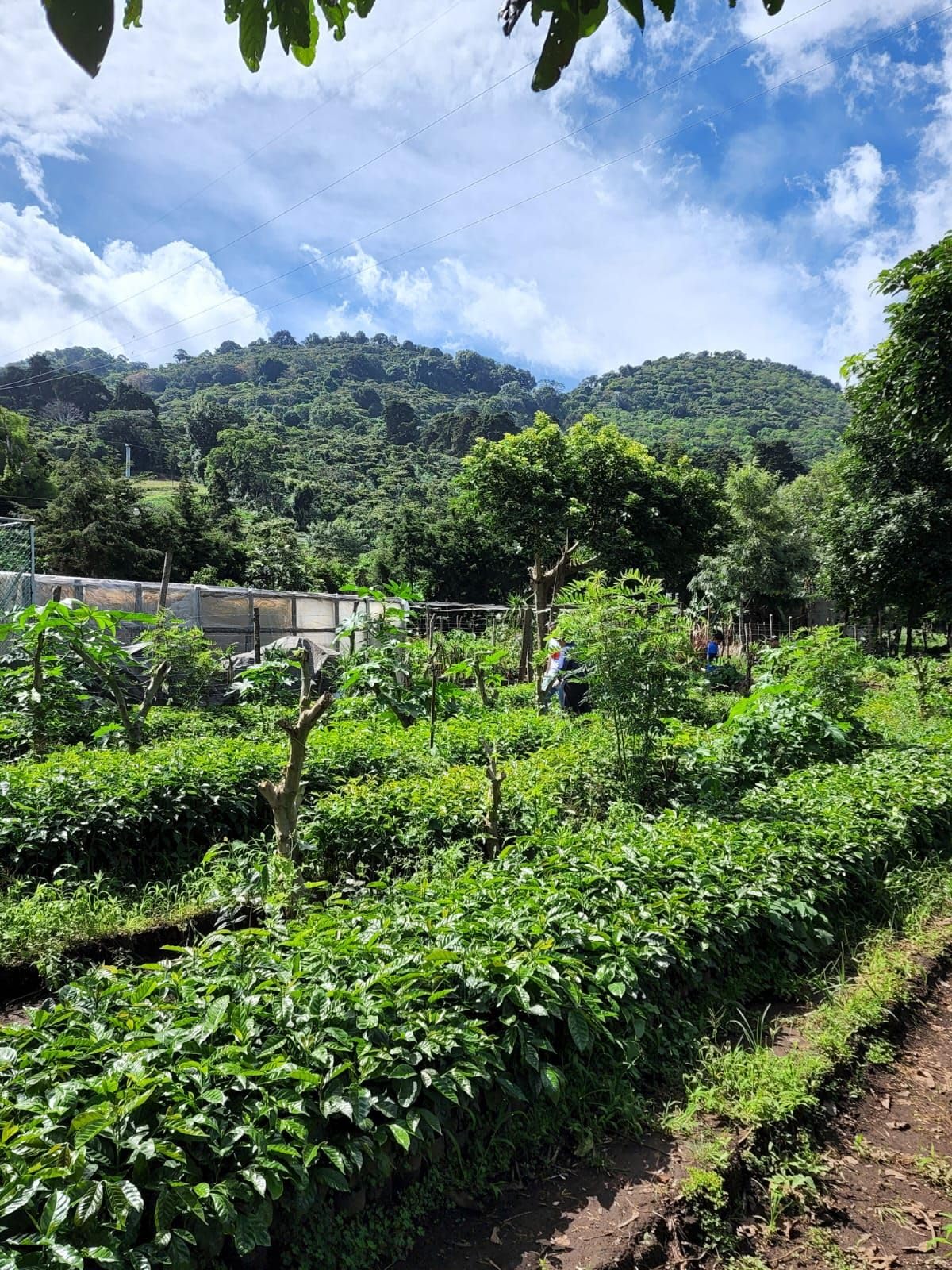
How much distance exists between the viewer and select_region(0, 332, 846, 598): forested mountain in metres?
26.6

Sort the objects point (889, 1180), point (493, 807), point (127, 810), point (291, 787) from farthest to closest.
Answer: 1. point (127, 810)
2. point (493, 807)
3. point (291, 787)
4. point (889, 1180)

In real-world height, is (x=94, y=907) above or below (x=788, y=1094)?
above

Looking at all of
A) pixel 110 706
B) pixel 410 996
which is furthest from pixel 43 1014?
pixel 110 706

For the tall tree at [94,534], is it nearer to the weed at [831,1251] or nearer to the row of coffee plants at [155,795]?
the row of coffee plants at [155,795]

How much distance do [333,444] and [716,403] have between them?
45.6m

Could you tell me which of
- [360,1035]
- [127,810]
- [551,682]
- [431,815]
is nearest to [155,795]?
[127,810]

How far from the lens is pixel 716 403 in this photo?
89.9 metres

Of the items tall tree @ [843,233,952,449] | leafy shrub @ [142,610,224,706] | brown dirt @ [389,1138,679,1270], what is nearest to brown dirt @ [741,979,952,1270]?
brown dirt @ [389,1138,679,1270]

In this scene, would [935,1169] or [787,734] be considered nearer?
[935,1169]

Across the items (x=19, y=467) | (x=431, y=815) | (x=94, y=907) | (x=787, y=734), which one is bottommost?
(x=94, y=907)

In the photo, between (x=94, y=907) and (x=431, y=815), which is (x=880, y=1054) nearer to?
(x=431, y=815)

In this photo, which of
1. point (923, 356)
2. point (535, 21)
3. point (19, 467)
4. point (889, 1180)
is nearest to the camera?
point (535, 21)

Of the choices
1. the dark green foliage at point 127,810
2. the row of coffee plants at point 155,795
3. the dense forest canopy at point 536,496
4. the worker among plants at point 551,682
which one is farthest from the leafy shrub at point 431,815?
the dense forest canopy at point 536,496

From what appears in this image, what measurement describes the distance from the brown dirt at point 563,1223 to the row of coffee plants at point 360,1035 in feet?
0.62
